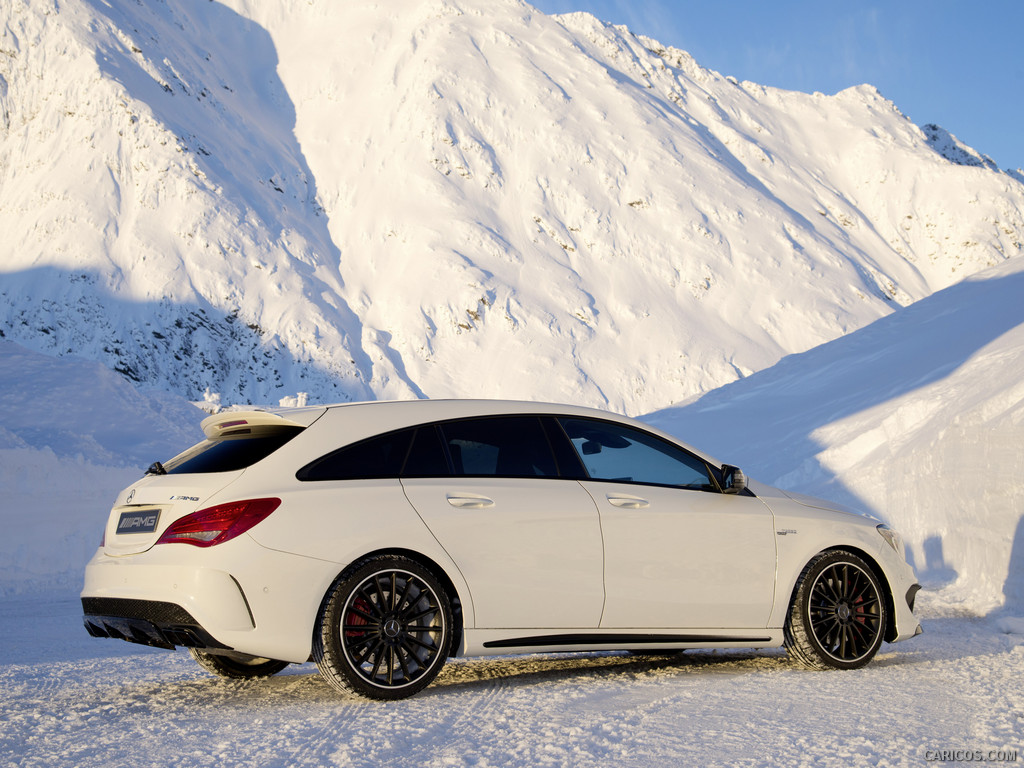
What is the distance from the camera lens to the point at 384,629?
185 inches

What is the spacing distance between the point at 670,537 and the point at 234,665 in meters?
2.49

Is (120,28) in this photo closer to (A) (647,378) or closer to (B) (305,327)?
(B) (305,327)

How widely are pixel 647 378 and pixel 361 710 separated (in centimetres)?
6374

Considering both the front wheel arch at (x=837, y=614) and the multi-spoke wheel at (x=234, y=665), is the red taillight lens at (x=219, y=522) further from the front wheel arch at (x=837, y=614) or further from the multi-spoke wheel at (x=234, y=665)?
the front wheel arch at (x=837, y=614)

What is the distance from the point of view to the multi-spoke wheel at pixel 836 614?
563cm

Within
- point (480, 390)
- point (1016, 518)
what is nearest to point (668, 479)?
point (1016, 518)

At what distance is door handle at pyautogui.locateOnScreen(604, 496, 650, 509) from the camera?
17.3ft

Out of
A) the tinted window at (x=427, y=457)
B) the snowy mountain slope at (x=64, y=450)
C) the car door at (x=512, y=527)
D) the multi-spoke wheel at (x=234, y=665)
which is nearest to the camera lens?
the car door at (x=512, y=527)

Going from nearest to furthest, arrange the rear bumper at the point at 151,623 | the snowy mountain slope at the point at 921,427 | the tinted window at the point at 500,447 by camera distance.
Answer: the rear bumper at the point at 151,623
the tinted window at the point at 500,447
the snowy mountain slope at the point at 921,427

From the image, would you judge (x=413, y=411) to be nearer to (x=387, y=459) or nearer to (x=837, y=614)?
(x=387, y=459)

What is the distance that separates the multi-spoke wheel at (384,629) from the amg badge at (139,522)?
0.90 m

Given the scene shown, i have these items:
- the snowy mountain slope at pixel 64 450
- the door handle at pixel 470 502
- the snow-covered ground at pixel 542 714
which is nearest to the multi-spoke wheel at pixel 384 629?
the snow-covered ground at pixel 542 714

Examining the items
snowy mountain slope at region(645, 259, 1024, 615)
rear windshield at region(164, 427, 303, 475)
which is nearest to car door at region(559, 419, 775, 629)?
rear windshield at region(164, 427, 303, 475)

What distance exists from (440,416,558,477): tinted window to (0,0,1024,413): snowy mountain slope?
2302 inches
